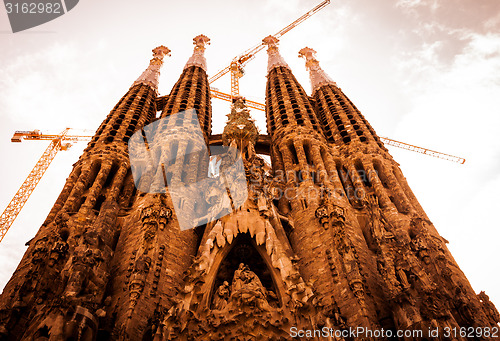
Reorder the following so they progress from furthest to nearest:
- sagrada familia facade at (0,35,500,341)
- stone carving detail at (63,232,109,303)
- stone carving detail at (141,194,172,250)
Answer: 1. stone carving detail at (141,194,172,250)
2. stone carving detail at (63,232,109,303)
3. sagrada familia facade at (0,35,500,341)

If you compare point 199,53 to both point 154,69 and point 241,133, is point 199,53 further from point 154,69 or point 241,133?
point 241,133

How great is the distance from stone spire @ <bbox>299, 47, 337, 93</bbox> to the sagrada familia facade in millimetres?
13661

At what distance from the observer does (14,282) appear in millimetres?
17000

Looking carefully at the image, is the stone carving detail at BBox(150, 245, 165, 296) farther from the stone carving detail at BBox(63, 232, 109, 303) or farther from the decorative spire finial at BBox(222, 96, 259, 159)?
the decorative spire finial at BBox(222, 96, 259, 159)

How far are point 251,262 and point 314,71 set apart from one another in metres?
30.9

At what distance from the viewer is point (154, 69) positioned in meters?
43.8

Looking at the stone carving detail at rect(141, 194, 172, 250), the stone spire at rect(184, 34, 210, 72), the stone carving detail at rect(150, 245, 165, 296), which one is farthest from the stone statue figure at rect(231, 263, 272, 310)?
the stone spire at rect(184, 34, 210, 72)

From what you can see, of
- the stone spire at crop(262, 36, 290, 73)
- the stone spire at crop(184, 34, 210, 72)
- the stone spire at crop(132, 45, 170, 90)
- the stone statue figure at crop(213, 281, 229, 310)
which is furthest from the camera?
the stone spire at crop(184, 34, 210, 72)

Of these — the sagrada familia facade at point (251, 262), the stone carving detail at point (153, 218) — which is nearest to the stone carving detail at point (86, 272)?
the sagrada familia facade at point (251, 262)

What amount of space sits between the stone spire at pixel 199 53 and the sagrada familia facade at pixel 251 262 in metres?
19.6

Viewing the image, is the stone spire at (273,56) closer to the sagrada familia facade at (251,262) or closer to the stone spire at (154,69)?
the stone spire at (154,69)

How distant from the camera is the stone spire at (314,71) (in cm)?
4057

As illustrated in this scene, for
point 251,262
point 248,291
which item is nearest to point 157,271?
point 251,262

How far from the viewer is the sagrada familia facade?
1358cm
